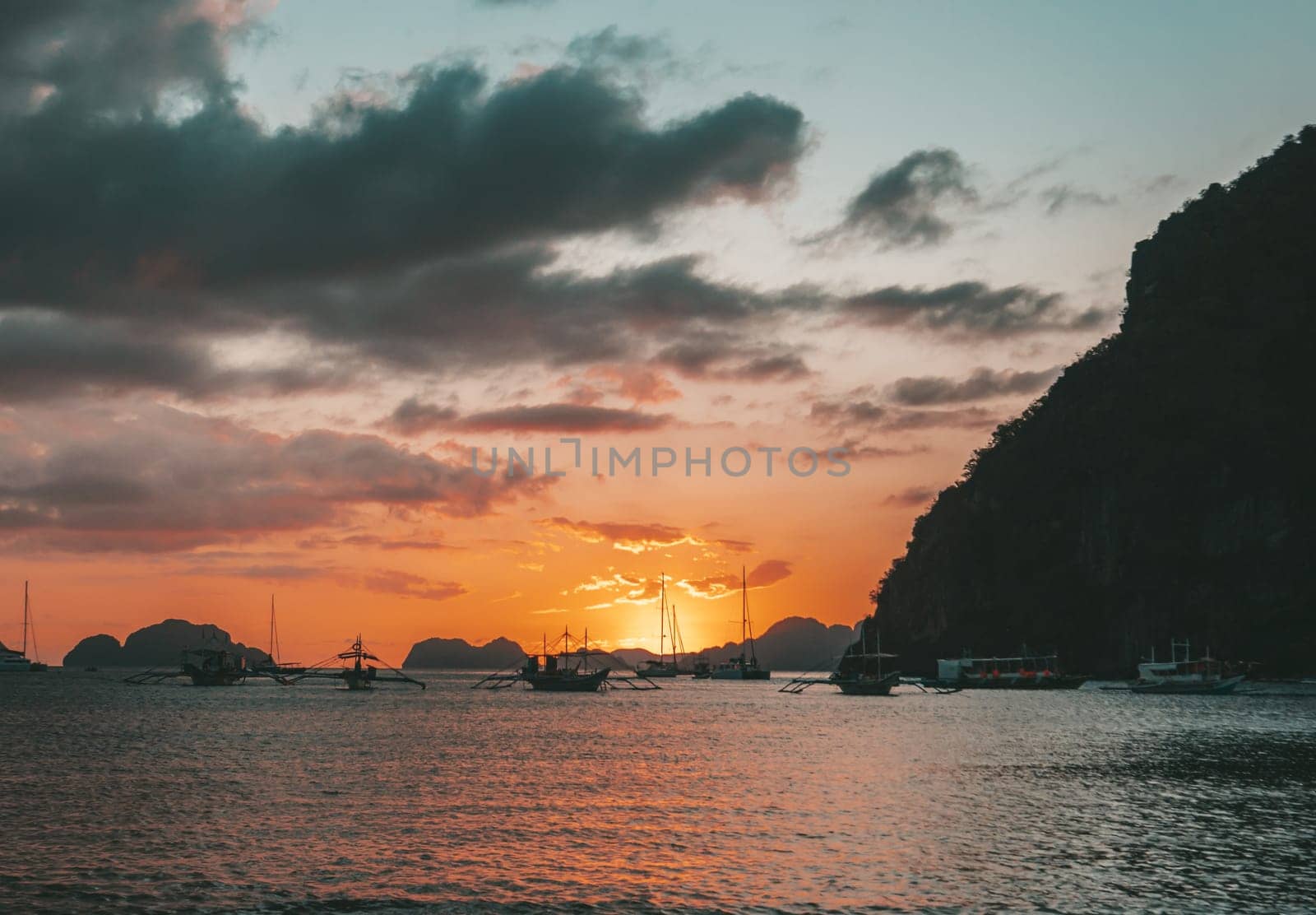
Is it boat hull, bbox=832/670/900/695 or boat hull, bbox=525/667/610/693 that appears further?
boat hull, bbox=525/667/610/693

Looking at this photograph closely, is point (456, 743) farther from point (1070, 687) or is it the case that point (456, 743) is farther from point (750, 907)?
point (1070, 687)

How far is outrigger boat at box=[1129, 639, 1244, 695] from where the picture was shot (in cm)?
15738

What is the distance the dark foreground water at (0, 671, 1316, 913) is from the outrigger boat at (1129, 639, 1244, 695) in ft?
215

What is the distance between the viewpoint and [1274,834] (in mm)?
41875

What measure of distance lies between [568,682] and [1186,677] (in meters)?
95.7

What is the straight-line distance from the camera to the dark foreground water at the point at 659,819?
33000 millimetres

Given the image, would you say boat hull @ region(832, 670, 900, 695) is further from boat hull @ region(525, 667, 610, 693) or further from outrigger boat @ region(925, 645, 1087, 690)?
boat hull @ region(525, 667, 610, 693)

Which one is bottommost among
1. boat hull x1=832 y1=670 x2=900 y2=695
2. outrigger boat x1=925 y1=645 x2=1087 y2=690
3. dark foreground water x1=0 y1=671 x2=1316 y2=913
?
outrigger boat x1=925 y1=645 x2=1087 y2=690

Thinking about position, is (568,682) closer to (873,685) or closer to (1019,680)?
(873,685)

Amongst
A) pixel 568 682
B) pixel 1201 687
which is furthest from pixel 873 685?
pixel 568 682

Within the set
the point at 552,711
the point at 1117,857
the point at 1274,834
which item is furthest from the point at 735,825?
the point at 552,711

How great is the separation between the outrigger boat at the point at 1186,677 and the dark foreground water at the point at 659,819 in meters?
65.4

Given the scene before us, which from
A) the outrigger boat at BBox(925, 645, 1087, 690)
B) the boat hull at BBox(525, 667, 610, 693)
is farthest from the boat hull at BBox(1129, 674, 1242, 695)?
the boat hull at BBox(525, 667, 610, 693)

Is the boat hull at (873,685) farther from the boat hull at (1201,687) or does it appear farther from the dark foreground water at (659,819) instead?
the dark foreground water at (659,819)
